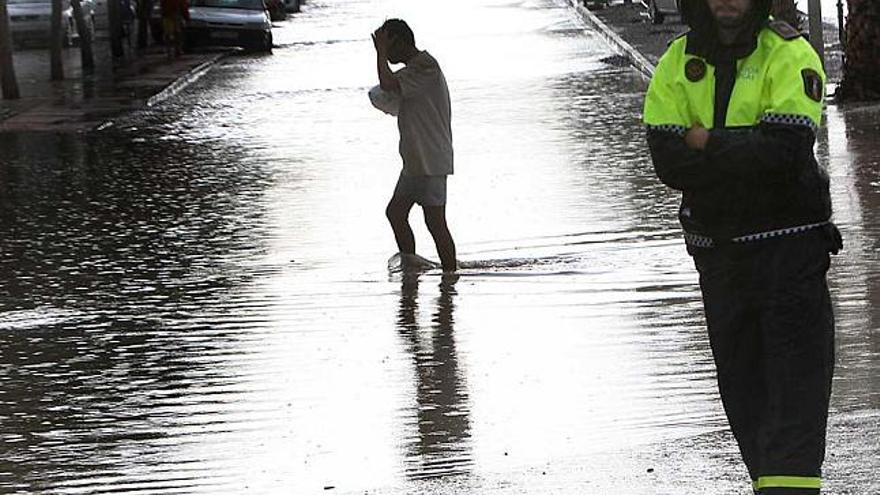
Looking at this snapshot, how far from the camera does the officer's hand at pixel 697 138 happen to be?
5.66m

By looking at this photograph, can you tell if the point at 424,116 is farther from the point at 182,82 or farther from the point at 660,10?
the point at 660,10

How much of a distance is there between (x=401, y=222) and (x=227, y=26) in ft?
97.6

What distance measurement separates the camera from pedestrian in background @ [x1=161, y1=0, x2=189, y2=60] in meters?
41.0

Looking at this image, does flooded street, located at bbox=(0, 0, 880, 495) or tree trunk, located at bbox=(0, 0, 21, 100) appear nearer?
flooded street, located at bbox=(0, 0, 880, 495)

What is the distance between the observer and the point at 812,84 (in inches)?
223

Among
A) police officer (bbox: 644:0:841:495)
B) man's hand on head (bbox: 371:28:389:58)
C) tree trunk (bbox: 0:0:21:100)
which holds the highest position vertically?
police officer (bbox: 644:0:841:495)

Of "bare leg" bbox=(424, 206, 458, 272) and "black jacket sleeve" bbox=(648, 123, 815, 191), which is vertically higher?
"black jacket sleeve" bbox=(648, 123, 815, 191)

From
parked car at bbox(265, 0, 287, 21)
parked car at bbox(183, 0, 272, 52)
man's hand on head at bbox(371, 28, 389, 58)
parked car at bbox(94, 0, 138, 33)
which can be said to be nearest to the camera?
man's hand on head at bbox(371, 28, 389, 58)

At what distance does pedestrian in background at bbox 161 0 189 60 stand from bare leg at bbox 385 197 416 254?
27671 mm

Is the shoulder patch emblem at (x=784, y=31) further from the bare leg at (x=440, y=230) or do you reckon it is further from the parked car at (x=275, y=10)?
the parked car at (x=275, y=10)

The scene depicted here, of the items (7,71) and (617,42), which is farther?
(617,42)

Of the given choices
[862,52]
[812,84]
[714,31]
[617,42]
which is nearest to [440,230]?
[714,31]

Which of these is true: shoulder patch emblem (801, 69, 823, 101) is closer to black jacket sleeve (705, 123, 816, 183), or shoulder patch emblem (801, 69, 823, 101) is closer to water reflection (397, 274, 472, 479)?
black jacket sleeve (705, 123, 816, 183)

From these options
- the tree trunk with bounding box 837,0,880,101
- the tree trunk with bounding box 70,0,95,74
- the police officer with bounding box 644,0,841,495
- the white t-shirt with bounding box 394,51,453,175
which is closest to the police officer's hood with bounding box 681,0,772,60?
the police officer with bounding box 644,0,841,495
